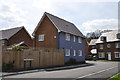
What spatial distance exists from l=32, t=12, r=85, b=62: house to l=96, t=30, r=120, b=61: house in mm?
16980

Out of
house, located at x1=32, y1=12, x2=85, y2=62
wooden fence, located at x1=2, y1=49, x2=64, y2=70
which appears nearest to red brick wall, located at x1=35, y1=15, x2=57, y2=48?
house, located at x1=32, y1=12, x2=85, y2=62

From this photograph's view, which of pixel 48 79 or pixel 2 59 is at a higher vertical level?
pixel 2 59

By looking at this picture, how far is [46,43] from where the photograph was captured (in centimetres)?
2567

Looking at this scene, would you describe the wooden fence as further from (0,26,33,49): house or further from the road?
(0,26,33,49): house

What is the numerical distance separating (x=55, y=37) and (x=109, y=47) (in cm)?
2463

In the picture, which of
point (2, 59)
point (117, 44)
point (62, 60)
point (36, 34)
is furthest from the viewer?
point (117, 44)

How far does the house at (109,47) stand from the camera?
40.9 m

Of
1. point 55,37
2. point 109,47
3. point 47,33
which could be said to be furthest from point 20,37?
point 109,47

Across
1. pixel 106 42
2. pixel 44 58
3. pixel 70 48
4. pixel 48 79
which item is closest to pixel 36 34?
pixel 70 48

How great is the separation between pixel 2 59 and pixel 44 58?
18.8 feet

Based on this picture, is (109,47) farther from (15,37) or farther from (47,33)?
(15,37)

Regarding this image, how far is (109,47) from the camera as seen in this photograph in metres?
42.9

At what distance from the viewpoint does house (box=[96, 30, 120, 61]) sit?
4094 cm

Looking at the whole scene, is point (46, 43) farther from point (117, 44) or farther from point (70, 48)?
point (117, 44)
